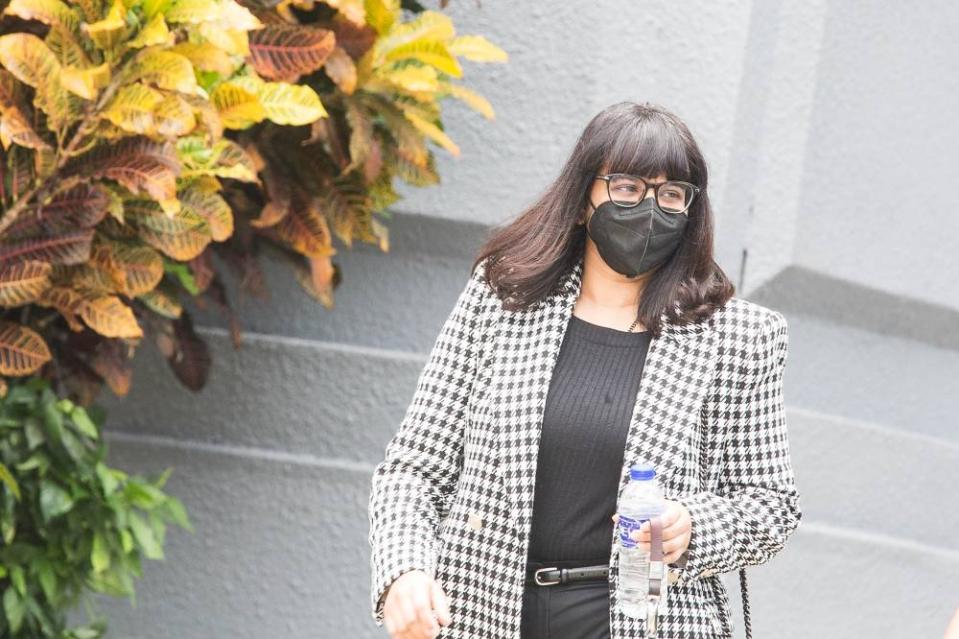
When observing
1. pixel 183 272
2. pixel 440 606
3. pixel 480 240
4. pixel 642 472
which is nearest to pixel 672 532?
pixel 642 472

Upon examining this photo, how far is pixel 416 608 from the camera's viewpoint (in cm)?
243

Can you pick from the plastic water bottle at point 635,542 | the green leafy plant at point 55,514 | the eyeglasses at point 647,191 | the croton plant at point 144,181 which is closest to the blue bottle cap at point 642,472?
the plastic water bottle at point 635,542

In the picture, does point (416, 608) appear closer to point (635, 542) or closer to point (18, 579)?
point (635, 542)

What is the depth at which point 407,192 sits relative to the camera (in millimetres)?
4656

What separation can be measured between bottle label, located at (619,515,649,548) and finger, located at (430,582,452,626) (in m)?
0.34

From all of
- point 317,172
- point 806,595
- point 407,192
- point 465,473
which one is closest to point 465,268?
point 407,192

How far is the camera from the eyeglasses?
105 inches

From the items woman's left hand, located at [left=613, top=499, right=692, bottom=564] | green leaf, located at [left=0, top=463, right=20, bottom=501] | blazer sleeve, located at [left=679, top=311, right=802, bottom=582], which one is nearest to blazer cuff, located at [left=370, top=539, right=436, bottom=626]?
woman's left hand, located at [left=613, top=499, right=692, bottom=564]

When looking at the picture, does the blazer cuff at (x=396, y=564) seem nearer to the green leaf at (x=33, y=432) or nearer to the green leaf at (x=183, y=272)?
the green leaf at (x=33, y=432)

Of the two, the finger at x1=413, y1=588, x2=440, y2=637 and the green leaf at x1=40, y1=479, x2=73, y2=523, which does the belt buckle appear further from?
the green leaf at x1=40, y1=479, x2=73, y2=523

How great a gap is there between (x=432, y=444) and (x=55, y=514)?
51.9 inches

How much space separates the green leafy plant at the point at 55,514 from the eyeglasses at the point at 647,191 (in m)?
1.67

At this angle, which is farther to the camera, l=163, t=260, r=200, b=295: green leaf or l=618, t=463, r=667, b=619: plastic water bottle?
l=163, t=260, r=200, b=295: green leaf

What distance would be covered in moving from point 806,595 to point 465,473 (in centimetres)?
232
